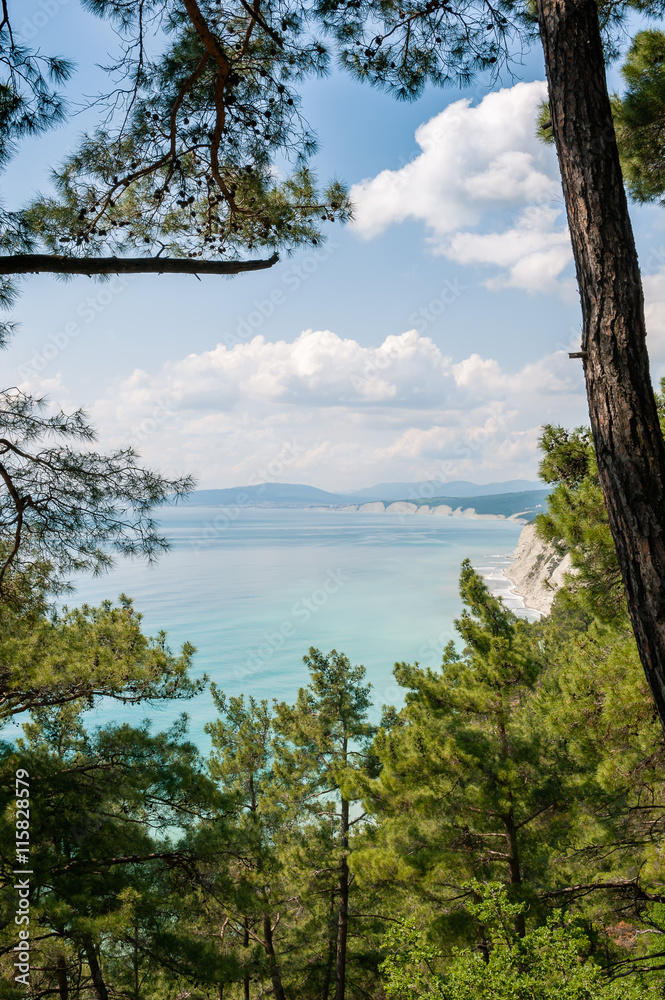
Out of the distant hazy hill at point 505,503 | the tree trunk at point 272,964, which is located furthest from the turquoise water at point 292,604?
the distant hazy hill at point 505,503

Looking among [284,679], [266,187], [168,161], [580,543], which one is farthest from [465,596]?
[284,679]

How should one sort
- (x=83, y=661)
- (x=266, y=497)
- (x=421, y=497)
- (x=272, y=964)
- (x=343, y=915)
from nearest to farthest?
(x=83, y=661) < (x=272, y=964) < (x=343, y=915) < (x=421, y=497) < (x=266, y=497)

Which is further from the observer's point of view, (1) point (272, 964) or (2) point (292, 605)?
(2) point (292, 605)

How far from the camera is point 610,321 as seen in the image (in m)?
1.69

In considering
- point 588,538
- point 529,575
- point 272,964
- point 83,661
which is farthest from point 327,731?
point 529,575

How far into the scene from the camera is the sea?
2927cm

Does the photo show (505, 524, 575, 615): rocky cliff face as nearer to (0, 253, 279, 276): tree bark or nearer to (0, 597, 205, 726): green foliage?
(0, 597, 205, 726): green foliage

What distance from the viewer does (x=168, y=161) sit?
9.48 feet

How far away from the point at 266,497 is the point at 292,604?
12401 centimetres

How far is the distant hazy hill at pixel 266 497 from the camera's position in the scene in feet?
384

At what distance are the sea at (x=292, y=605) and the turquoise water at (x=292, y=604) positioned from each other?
4.4 inches

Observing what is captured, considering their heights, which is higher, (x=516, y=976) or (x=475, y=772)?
(x=516, y=976)

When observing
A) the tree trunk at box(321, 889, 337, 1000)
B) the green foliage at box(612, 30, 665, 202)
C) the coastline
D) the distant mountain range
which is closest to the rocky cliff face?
the distant mountain range

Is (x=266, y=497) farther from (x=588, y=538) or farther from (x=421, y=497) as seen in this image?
(x=588, y=538)
